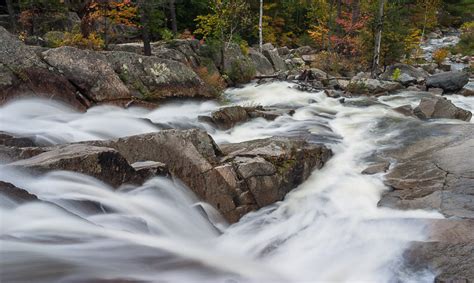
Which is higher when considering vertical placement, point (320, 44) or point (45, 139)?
point (45, 139)

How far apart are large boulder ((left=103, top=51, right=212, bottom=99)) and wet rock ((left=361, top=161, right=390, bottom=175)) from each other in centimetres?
676

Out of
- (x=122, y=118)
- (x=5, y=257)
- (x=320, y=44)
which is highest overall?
(x=5, y=257)

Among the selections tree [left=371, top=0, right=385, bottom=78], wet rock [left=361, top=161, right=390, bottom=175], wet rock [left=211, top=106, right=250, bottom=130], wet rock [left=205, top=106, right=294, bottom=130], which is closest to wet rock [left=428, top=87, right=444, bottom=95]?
tree [left=371, top=0, right=385, bottom=78]

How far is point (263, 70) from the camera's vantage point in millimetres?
22047

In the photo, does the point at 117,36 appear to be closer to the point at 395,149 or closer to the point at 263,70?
the point at 263,70

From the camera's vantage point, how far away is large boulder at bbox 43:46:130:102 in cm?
1038

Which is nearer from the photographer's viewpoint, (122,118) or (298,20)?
(122,118)

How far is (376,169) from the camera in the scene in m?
8.04

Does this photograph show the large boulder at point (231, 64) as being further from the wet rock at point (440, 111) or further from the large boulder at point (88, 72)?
the wet rock at point (440, 111)

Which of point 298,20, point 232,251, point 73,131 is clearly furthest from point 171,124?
point 298,20

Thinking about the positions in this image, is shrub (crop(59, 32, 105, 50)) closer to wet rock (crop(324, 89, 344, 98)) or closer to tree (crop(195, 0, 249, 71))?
tree (crop(195, 0, 249, 71))

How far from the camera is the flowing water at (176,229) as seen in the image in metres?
3.92

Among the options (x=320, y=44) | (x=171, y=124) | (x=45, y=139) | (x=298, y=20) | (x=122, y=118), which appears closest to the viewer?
(x=45, y=139)

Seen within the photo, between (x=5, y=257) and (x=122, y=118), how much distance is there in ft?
19.3
